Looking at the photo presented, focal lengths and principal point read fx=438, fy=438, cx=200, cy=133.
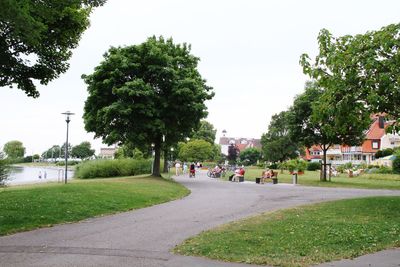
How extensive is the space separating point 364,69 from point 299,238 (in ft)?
25.0

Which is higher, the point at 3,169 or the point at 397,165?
the point at 397,165

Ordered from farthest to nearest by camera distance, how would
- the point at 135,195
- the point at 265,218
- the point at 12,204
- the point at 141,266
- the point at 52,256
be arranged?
the point at 135,195
the point at 12,204
the point at 265,218
the point at 52,256
the point at 141,266

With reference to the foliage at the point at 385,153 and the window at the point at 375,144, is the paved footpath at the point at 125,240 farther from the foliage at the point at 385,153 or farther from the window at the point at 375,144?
the window at the point at 375,144

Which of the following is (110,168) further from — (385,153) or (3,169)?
(385,153)

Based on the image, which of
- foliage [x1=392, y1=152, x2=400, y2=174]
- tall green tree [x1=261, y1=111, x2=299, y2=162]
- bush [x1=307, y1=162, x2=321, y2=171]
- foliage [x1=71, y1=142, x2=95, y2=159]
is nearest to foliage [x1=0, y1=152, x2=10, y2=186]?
foliage [x1=392, y1=152, x2=400, y2=174]

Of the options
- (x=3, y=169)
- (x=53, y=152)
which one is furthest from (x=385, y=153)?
(x=53, y=152)

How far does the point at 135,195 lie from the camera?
63.0 ft

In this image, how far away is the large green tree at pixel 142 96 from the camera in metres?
29.7

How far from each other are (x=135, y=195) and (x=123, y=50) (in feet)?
51.0

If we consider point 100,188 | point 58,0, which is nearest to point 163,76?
point 100,188

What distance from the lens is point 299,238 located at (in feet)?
31.6

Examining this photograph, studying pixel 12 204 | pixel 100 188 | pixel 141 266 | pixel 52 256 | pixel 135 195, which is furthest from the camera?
pixel 100 188

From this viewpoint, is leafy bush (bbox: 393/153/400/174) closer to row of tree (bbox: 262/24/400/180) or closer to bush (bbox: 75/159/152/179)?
bush (bbox: 75/159/152/179)

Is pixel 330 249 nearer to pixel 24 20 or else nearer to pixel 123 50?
pixel 24 20
